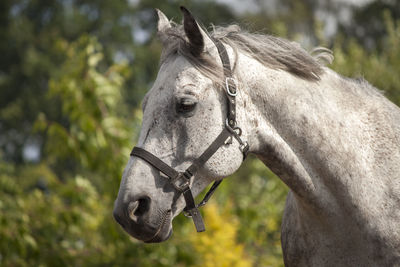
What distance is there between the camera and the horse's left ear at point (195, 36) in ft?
7.93

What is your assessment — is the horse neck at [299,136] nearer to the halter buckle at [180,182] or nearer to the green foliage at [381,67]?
the halter buckle at [180,182]

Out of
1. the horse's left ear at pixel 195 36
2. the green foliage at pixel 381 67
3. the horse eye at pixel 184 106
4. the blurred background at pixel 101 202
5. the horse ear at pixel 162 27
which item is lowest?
the green foliage at pixel 381 67

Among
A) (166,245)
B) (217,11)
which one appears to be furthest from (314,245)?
(217,11)

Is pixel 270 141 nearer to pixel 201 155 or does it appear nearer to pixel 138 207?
pixel 201 155

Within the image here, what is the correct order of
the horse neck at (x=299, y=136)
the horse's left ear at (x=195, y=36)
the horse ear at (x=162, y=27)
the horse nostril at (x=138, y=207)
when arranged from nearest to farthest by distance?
1. the horse nostril at (x=138, y=207)
2. the horse's left ear at (x=195, y=36)
3. the horse neck at (x=299, y=136)
4. the horse ear at (x=162, y=27)

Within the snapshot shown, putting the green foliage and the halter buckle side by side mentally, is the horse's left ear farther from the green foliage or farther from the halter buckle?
the green foliage

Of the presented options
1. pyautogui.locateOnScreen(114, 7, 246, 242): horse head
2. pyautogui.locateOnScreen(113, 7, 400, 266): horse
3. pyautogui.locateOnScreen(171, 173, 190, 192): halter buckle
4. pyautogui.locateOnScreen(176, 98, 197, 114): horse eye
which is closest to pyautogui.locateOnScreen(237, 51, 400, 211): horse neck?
pyautogui.locateOnScreen(113, 7, 400, 266): horse

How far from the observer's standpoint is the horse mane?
2.64 m

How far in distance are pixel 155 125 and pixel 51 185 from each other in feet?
10.9

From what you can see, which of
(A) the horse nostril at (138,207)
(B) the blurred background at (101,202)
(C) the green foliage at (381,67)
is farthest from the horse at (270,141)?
(C) the green foliage at (381,67)

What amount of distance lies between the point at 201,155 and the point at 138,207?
0.39m


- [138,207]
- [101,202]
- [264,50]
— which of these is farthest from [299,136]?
[101,202]

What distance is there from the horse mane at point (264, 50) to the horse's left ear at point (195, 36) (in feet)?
0.15

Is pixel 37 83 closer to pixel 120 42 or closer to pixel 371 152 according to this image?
pixel 120 42
